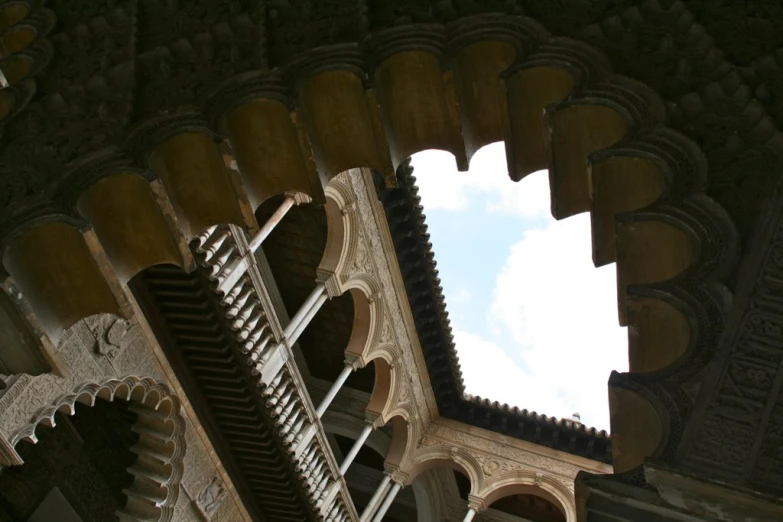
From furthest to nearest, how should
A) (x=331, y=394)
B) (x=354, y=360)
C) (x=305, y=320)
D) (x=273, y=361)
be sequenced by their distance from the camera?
(x=354, y=360), (x=331, y=394), (x=305, y=320), (x=273, y=361)

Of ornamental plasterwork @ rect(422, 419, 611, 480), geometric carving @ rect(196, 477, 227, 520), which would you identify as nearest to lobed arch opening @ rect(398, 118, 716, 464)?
geometric carving @ rect(196, 477, 227, 520)

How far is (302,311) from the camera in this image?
9602mm

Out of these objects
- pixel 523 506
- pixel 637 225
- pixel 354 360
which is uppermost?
pixel 523 506

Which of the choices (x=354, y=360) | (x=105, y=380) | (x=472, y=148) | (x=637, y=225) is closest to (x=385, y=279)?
(x=354, y=360)

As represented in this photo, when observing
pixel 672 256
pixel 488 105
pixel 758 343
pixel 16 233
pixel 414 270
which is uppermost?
pixel 414 270

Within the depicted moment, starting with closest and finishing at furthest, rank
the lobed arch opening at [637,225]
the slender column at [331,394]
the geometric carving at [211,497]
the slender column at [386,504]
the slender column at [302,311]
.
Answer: the lobed arch opening at [637,225]
the geometric carving at [211,497]
the slender column at [302,311]
the slender column at [331,394]
the slender column at [386,504]

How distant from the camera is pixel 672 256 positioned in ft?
8.47

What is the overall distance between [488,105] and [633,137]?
0.62 m

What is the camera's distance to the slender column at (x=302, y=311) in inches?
366

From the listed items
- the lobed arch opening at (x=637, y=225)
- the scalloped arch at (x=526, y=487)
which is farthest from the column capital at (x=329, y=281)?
the lobed arch opening at (x=637, y=225)

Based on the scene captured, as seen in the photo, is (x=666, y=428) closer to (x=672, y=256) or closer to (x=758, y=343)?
(x=758, y=343)

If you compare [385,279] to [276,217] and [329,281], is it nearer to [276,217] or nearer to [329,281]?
[329,281]

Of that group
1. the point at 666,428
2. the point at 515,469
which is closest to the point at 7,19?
the point at 666,428

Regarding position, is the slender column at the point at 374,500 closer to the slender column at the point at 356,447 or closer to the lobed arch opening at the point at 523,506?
the slender column at the point at 356,447
